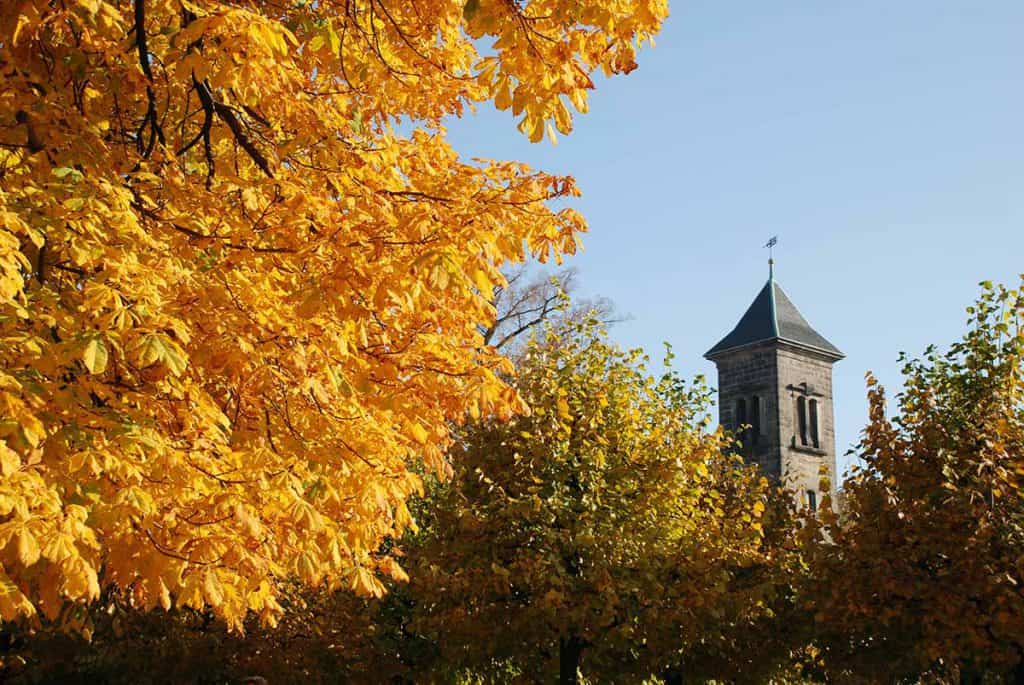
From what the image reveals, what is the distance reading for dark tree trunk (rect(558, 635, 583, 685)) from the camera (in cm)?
1431

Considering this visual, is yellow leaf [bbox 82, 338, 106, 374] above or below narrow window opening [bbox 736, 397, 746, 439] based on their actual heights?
below

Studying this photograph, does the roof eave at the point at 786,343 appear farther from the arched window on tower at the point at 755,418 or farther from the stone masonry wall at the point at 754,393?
the arched window on tower at the point at 755,418

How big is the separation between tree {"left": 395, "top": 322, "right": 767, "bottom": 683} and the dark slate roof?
3548 centimetres

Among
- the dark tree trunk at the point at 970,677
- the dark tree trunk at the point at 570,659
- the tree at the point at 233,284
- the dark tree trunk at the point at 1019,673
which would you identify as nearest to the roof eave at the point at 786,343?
the dark tree trunk at the point at 970,677

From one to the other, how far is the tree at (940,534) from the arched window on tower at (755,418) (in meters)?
34.2

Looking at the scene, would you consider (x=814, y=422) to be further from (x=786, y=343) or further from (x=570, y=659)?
(x=570, y=659)

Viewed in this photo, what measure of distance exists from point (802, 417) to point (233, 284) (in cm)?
4607

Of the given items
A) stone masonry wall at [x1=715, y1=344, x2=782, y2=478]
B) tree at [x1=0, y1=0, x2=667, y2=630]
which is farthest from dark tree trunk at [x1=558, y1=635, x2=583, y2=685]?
stone masonry wall at [x1=715, y1=344, x2=782, y2=478]

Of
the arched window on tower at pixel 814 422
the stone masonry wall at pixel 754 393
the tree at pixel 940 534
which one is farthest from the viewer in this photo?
the arched window on tower at pixel 814 422

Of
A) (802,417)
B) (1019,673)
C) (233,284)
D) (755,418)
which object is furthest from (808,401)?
(233,284)

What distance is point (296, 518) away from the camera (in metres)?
5.19

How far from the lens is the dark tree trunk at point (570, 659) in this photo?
14312 millimetres

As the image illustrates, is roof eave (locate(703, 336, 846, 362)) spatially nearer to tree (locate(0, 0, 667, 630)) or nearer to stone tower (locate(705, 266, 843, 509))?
stone tower (locate(705, 266, 843, 509))

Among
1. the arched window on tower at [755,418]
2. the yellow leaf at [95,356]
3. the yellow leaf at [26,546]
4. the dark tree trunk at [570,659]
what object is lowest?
the yellow leaf at [26,546]
